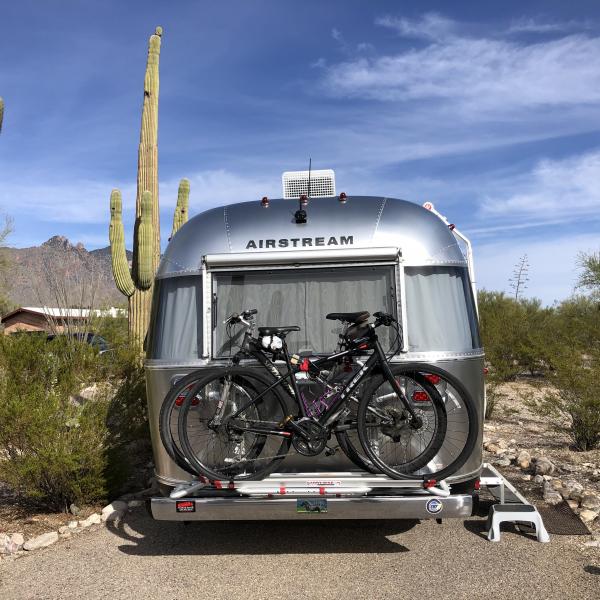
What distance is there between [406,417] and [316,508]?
0.81m

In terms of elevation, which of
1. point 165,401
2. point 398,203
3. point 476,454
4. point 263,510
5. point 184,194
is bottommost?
point 263,510

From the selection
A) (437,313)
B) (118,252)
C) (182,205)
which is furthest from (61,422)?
(182,205)

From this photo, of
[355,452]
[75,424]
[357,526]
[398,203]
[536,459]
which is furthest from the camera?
[536,459]

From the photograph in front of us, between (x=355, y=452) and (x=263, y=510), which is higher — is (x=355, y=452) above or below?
above

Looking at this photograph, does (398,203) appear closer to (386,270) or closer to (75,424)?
(386,270)

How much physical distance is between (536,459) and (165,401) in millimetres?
4710

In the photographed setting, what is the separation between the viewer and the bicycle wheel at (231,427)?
15.2 ft

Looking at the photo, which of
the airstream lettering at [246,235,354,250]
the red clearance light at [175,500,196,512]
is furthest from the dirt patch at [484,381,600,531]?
the red clearance light at [175,500,196,512]

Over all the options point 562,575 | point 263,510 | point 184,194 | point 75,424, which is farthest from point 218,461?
point 184,194

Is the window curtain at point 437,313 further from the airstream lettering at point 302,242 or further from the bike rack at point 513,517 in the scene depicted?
the bike rack at point 513,517

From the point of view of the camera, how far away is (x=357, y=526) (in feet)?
19.0

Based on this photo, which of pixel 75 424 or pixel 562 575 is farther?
pixel 75 424

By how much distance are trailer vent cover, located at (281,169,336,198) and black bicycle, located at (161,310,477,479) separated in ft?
5.62

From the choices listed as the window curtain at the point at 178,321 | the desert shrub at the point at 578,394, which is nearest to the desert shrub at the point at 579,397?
the desert shrub at the point at 578,394
